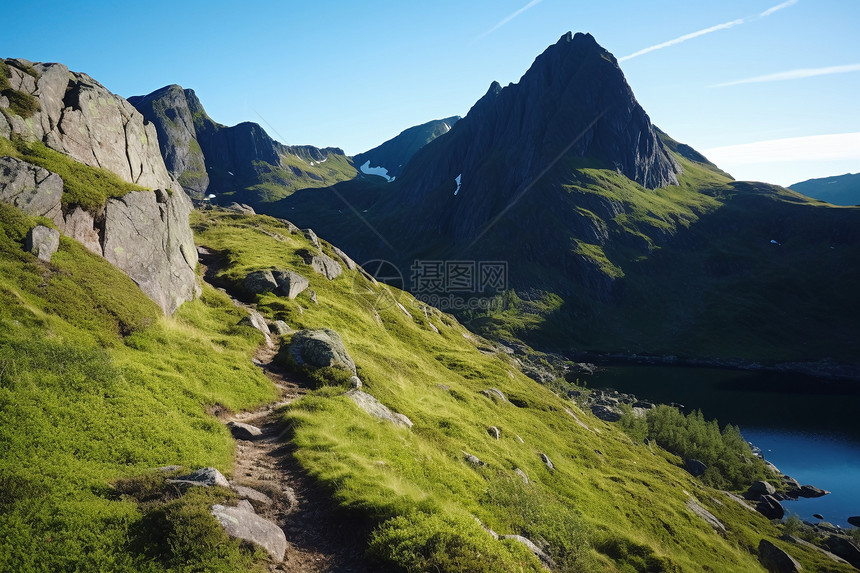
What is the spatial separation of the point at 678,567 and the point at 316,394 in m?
27.6

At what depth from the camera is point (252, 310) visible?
38.8 metres

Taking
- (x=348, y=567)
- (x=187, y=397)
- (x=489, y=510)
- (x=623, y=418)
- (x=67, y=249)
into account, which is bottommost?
(x=623, y=418)

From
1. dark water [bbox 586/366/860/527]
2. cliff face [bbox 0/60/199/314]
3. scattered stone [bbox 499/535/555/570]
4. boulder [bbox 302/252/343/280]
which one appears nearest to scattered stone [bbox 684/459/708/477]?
dark water [bbox 586/366/860/527]

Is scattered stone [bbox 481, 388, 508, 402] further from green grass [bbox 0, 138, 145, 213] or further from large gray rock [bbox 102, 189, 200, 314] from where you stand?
green grass [bbox 0, 138, 145, 213]

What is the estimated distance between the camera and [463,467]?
23.2 m

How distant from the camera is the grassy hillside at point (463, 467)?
48.4 feet

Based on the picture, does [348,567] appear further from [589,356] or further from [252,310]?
[589,356]

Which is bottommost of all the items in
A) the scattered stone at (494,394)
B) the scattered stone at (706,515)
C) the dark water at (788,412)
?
the dark water at (788,412)

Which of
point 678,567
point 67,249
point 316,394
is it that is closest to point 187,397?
point 316,394

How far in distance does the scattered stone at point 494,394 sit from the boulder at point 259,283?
26.5 meters

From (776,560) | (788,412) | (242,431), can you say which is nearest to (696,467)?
(776,560)

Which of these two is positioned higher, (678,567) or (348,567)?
(348,567)

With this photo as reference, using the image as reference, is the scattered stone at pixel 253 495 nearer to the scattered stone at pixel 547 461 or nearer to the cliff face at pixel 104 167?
the cliff face at pixel 104 167

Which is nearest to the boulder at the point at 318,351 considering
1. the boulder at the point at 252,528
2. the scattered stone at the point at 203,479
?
the scattered stone at the point at 203,479
